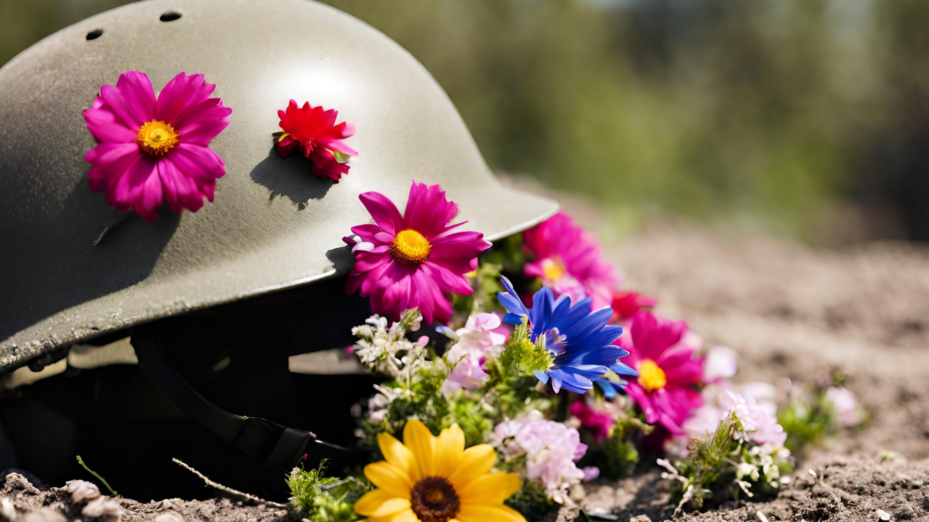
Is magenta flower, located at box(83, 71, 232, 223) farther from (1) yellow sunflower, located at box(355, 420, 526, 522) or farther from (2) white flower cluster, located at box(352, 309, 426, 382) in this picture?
(1) yellow sunflower, located at box(355, 420, 526, 522)

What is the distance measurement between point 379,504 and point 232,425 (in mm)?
463

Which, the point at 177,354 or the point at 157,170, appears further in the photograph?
the point at 177,354

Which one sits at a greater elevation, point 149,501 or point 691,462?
point 691,462

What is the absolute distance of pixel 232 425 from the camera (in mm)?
1514

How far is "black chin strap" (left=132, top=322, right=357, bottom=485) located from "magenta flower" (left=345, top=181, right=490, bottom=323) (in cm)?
38

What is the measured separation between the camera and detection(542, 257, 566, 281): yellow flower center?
2.16 meters

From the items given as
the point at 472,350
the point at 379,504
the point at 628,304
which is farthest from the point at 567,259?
the point at 379,504

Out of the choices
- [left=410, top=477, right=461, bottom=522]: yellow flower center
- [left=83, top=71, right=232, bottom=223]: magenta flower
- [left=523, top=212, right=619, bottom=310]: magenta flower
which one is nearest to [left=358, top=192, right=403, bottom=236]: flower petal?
[left=83, top=71, right=232, bottom=223]: magenta flower

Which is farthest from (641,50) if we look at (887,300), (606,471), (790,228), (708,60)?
(606,471)

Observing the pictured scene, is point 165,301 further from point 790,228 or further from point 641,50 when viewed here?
point 641,50

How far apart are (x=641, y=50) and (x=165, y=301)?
15.0m

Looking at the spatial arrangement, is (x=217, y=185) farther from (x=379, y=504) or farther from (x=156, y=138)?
(x=379, y=504)

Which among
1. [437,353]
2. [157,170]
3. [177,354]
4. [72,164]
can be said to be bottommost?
[177,354]

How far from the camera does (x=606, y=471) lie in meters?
1.94
